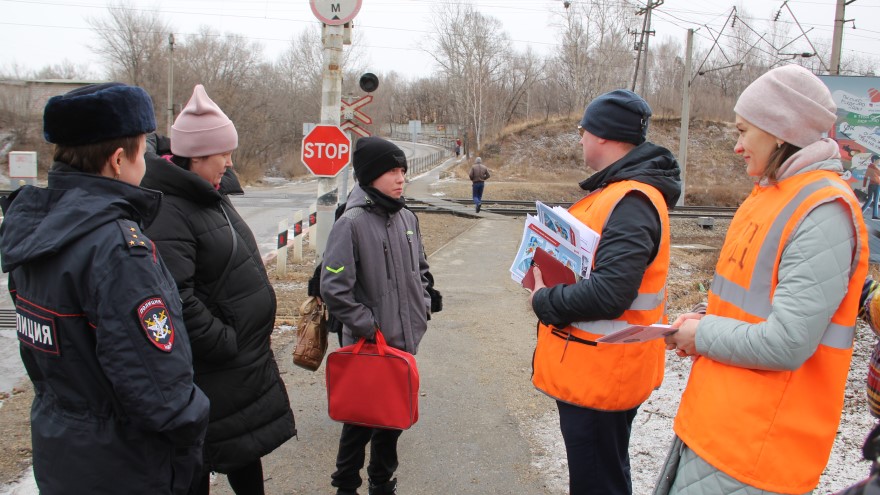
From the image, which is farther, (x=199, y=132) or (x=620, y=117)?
(x=199, y=132)

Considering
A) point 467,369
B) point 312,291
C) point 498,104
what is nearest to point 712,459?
point 312,291

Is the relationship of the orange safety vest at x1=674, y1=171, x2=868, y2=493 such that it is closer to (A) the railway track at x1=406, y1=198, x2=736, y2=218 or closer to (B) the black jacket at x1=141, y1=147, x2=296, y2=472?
(B) the black jacket at x1=141, y1=147, x2=296, y2=472

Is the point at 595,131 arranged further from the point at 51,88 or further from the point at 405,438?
the point at 51,88

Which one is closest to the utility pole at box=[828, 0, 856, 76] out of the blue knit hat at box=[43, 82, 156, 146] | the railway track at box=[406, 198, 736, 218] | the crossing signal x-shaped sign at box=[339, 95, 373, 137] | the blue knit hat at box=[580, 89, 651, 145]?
the railway track at box=[406, 198, 736, 218]

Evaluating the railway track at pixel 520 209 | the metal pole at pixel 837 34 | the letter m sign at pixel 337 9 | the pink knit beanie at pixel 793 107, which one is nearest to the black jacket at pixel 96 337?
the pink knit beanie at pixel 793 107

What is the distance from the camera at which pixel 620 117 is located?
279 cm

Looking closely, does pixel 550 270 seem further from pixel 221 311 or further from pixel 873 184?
pixel 873 184

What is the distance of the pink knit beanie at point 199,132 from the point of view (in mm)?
2959

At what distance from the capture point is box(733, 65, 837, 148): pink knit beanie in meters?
1.99

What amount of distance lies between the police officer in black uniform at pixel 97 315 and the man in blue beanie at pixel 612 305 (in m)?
1.43

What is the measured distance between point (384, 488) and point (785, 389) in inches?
94.5

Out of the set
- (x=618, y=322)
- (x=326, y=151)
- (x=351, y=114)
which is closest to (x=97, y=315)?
(x=618, y=322)

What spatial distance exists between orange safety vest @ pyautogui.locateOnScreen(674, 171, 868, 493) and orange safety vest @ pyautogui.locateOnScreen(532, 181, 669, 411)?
64 cm

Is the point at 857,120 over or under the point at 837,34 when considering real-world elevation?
under
